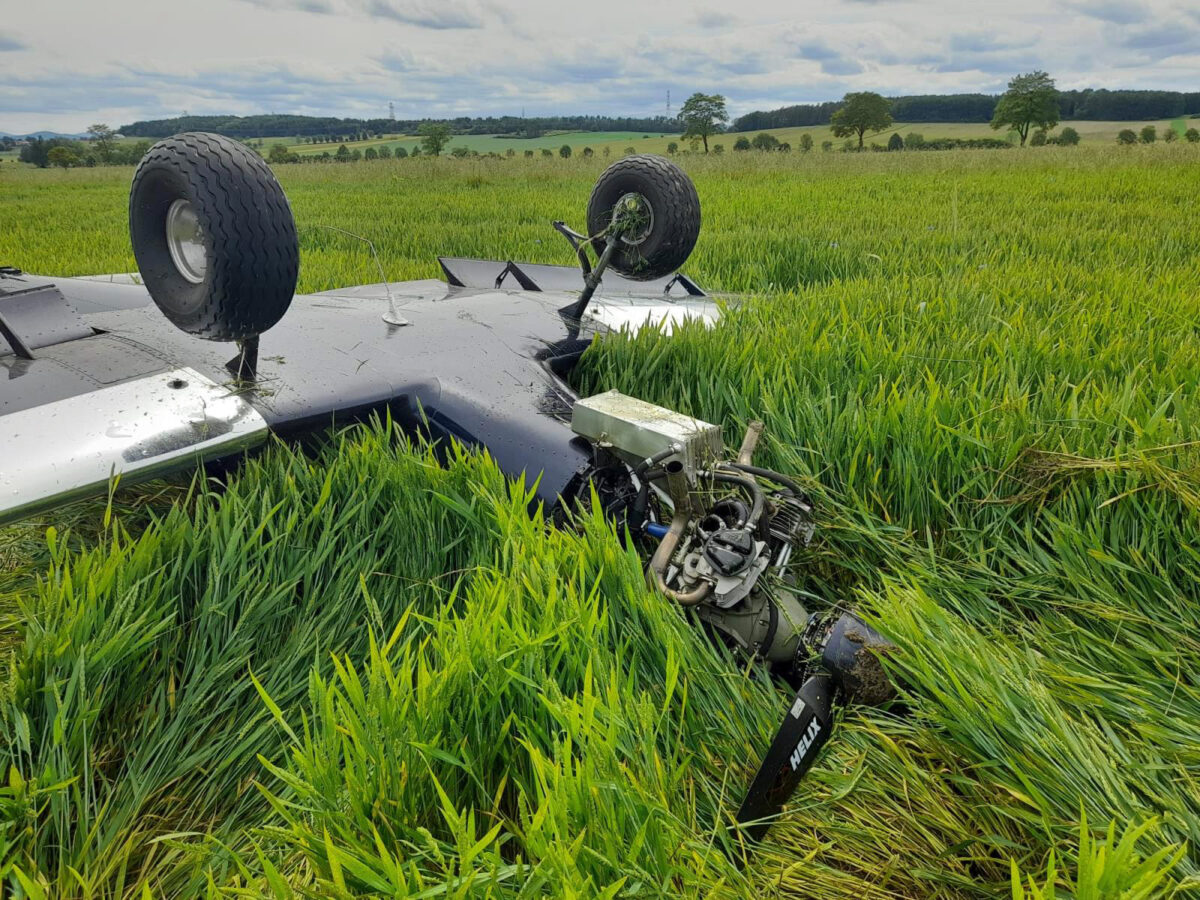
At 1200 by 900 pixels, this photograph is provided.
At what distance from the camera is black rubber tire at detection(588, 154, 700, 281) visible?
2809mm

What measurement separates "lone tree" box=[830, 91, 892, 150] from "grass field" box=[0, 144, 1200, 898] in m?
64.3

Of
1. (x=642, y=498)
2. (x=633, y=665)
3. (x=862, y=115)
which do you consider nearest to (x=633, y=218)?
(x=642, y=498)

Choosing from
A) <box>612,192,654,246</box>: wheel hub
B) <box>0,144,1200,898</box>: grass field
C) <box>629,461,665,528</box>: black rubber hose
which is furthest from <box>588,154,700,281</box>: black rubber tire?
<box>629,461,665,528</box>: black rubber hose

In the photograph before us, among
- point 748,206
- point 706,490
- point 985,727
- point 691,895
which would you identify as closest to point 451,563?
point 706,490

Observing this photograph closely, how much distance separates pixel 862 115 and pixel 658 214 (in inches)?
2598

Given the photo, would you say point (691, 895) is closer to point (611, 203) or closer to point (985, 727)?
point (985, 727)

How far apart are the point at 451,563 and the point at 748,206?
29.3 ft

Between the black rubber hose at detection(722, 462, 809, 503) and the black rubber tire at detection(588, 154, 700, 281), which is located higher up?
the black rubber tire at detection(588, 154, 700, 281)

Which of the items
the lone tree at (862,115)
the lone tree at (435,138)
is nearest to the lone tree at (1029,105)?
the lone tree at (862,115)

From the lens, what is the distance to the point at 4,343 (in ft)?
8.46

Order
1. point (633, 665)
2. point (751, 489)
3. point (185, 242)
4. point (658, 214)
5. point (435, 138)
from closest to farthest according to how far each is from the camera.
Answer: point (633, 665) < point (751, 489) < point (185, 242) < point (658, 214) < point (435, 138)

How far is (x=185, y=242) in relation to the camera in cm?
206

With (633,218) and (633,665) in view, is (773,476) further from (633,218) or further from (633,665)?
(633,218)

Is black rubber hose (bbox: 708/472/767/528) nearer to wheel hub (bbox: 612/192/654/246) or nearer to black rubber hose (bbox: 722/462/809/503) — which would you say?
black rubber hose (bbox: 722/462/809/503)
